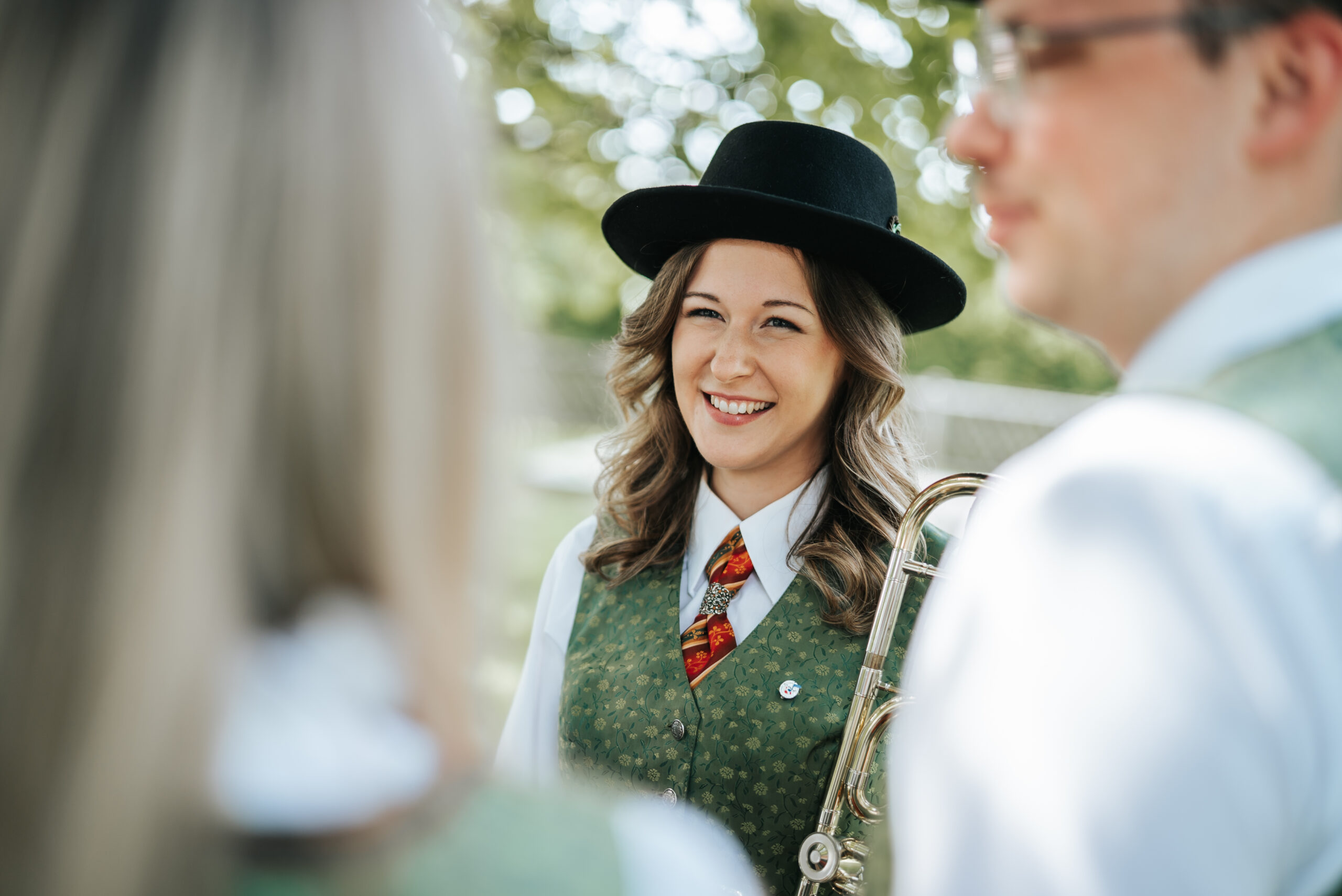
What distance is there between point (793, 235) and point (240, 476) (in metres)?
1.78

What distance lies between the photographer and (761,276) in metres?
2.35

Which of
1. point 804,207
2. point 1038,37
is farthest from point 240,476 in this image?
point 804,207

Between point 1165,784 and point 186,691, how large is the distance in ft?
2.21

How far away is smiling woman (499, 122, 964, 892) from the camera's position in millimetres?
2133

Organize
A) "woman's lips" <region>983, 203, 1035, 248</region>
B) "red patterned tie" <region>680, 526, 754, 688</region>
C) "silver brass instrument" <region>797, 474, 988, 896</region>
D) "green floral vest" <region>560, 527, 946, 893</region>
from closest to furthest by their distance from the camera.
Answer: "woman's lips" <region>983, 203, 1035, 248</region>
"silver brass instrument" <region>797, 474, 988, 896</region>
"green floral vest" <region>560, 527, 946, 893</region>
"red patterned tie" <region>680, 526, 754, 688</region>

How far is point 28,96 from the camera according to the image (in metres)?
0.70

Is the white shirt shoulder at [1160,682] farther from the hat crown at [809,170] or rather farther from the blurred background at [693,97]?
the blurred background at [693,97]

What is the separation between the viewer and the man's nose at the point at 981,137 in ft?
3.17

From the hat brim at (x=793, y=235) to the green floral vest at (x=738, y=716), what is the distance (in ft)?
1.96

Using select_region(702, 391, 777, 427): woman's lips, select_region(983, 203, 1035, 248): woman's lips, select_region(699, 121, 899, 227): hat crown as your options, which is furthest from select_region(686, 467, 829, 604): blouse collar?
select_region(983, 203, 1035, 248): woman's lips

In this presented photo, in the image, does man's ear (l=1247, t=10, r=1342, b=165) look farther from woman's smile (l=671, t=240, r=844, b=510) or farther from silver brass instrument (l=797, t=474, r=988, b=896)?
woman's smile (l=671, t=240, r=844, b=510)

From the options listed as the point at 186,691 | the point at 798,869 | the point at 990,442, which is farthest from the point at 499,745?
the point at 990,442

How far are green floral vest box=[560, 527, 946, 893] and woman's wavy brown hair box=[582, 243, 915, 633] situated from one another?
3.5 inches

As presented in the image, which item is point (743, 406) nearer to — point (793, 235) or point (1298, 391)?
point (793, 235)
